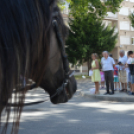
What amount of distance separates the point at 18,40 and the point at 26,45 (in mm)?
75

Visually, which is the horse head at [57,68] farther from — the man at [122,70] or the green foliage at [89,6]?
the green foliage at [89,6]

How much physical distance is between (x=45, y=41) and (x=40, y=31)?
106 mm

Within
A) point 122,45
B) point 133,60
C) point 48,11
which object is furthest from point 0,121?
point 122,45

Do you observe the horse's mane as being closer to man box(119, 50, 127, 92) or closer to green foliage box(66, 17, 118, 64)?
man box(119, 50, 127, 92)

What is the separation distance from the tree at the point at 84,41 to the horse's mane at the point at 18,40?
28379 millimetres

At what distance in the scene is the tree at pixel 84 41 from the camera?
30.4m

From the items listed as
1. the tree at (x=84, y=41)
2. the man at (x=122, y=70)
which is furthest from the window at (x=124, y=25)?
the man at (x=122, y=70)

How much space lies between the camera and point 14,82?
1558mm

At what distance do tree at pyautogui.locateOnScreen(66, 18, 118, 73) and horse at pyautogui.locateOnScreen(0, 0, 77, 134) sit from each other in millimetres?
28132

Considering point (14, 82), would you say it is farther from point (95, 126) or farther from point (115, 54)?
point (115, 54)

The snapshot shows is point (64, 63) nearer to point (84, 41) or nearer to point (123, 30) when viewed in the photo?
point (84, 41)

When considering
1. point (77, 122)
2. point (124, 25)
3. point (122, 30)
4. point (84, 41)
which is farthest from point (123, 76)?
point (124, 25)

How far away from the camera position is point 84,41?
3092 cm

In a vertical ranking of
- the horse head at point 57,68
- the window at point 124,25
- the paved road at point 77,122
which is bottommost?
the paved road at point 77,122
